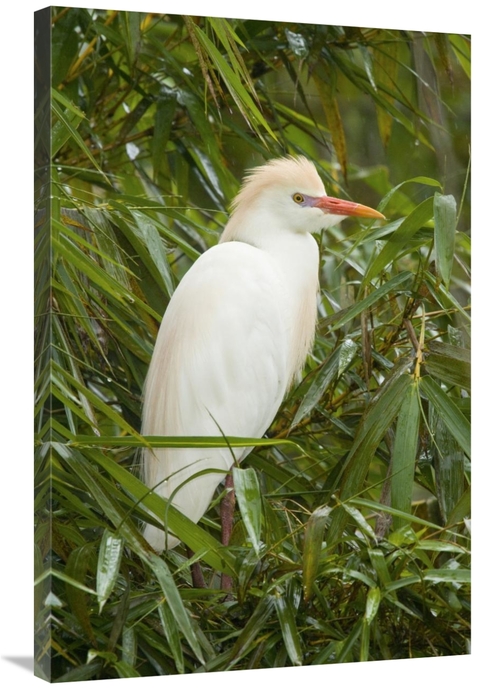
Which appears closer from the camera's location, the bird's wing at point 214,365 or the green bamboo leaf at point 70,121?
the green bamboo leaf at point 70,121

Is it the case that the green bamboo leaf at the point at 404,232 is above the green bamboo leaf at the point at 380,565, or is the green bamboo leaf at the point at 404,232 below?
above

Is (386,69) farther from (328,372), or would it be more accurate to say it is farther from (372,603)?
(372,603)

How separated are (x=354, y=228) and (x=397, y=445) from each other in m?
0.44

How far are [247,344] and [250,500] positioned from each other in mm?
306

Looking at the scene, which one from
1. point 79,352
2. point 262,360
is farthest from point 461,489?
point 79,352

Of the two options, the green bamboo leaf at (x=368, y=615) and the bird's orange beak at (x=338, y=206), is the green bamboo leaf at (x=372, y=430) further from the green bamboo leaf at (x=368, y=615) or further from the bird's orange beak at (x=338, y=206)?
the bird's orange beak at (x=338, y=206)

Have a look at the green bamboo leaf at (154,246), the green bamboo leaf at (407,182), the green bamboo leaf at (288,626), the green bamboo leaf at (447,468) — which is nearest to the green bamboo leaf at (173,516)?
the green bamboo leaf at (288,626)

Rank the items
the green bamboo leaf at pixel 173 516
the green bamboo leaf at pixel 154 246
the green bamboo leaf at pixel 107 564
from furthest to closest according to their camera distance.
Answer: the green bamboo leaf at pixel 154 246, the green bamboo leaf at pixel 173 516, the green bamboo leaf at pixel 107 564

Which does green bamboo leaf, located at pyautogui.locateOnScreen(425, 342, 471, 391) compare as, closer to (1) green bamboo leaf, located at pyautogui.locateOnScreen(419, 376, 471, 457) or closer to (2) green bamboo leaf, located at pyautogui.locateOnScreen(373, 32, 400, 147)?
(1) green bamboo leaf, located at pyautogui.locateOnScreen(419, 376, 471, 457)

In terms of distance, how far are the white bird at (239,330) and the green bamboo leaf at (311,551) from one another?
0.19m

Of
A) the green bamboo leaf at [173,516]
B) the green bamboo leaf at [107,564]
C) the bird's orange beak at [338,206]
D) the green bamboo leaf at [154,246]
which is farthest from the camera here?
the bird's orange beak at [338,206]

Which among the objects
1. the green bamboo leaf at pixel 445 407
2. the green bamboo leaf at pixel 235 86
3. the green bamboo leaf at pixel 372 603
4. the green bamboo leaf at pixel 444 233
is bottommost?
the green bamboo leaf at pixel 372 603

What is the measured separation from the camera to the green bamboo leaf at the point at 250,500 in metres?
2.03

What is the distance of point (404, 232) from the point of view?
2.27 m
